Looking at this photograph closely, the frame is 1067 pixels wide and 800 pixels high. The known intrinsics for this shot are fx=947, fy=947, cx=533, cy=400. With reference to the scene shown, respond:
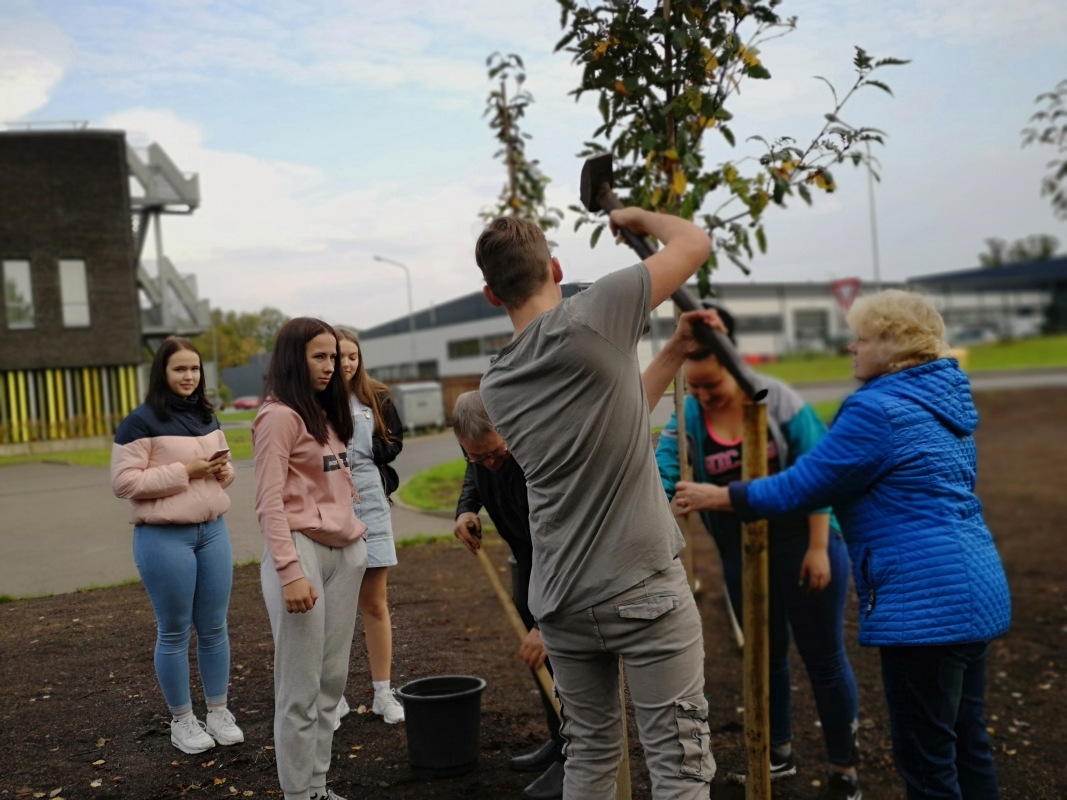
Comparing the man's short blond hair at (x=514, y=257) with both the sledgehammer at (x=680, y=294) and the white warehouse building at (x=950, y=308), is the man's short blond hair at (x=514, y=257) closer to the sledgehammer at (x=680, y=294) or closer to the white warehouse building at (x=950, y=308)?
the sledgehammer at (x=680, y=294)

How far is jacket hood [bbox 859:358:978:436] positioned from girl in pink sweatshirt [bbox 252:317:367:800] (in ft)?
5.88

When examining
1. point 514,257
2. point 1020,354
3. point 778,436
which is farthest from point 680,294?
point 1020,354

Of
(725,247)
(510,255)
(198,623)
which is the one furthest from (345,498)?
(725,247)

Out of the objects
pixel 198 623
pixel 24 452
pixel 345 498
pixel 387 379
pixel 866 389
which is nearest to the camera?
pixel 866 389

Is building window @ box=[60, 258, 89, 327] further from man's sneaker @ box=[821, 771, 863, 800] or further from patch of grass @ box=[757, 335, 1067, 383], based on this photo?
patch of grass @ box=[757, 335, 1067, 383]

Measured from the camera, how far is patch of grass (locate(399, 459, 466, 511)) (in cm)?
489

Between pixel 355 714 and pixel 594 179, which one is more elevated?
pixel 594 179

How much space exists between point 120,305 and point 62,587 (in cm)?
124

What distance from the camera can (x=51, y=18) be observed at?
421cm

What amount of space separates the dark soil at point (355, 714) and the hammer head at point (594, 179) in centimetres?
216

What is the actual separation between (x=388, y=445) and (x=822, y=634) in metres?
1.95

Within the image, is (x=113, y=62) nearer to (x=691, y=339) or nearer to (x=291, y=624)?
(x=291, y=624)

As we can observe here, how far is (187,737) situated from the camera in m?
3.49

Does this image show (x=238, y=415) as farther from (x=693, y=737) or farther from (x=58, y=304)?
(x=693, y=737)
